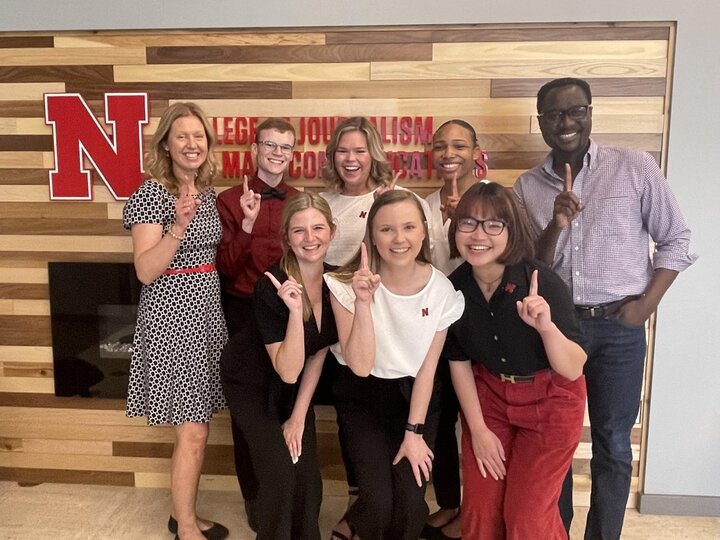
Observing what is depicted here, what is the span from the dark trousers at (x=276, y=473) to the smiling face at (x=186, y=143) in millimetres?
842

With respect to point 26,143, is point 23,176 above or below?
below

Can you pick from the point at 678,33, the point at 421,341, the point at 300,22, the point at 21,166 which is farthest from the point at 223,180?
the point at 678,33

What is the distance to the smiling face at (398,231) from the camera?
79.4 inches

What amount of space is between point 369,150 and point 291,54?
641 millimetres

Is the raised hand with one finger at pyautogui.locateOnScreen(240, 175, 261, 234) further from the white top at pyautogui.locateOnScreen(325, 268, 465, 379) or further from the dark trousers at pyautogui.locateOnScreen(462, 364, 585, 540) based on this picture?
the dark trousers at pyautogui.locateOnScreen(462, 364, 585, 540)

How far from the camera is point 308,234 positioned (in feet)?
6.75

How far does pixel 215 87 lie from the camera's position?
2.72 meters

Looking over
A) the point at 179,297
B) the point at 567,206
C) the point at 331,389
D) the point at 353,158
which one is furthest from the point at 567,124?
the point at 179,297

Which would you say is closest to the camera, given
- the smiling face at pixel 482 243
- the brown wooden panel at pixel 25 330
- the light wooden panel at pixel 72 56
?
the smiling face at pixel 482 243

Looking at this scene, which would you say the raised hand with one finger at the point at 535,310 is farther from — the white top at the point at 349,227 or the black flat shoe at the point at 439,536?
the black flat shoe at the point at 439,536

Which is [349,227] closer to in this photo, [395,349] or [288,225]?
[288,225]

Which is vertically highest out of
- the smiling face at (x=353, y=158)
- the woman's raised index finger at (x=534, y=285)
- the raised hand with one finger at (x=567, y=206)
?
the smiling face at (x=353, y=158)

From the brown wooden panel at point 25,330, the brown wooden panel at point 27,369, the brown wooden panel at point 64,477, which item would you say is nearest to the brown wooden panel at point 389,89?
the brown wooden panel at point 25,330

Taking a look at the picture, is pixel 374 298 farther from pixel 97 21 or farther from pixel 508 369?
pixel 97 21
